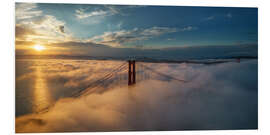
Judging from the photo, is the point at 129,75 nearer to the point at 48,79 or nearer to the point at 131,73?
the point at 131,73

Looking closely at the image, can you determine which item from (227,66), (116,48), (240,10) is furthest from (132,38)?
(240,10)

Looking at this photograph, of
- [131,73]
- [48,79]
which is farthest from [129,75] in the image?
[48,79]

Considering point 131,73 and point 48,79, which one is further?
point 131,73

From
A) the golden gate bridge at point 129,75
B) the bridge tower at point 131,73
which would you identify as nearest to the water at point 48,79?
the golden gate bridge at point 129,75

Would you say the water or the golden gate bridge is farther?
the golden gate bridge

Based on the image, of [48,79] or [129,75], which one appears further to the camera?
[129,75]

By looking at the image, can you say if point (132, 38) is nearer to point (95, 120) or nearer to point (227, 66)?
point (95, 120)

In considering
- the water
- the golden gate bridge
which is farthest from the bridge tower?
the water

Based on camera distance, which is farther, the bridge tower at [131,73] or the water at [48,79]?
the bridge tower at [131,73]

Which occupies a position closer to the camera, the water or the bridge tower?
the water

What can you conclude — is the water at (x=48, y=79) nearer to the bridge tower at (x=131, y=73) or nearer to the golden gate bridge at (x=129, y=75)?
the golden gate bridge at (x=129, y=75)

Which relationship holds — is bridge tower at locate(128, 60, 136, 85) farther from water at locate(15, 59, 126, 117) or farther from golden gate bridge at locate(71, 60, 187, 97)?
water at locate(15, 59, 126, 117)
